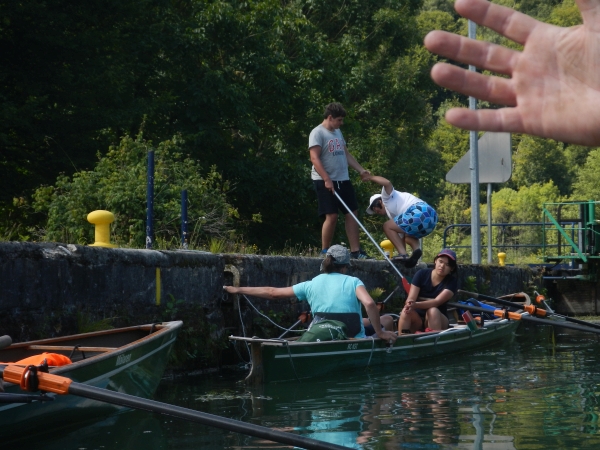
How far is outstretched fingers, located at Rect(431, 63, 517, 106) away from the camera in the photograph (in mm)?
2646

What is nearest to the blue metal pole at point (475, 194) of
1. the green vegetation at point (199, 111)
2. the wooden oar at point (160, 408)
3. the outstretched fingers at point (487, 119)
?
the green vegetation at point (199, 111)

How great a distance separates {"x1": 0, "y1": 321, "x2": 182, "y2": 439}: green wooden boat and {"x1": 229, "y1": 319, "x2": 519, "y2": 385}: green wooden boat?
100 centimetres

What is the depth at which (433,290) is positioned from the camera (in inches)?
426

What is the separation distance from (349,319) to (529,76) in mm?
6761

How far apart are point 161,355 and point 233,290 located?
1974 millimetres

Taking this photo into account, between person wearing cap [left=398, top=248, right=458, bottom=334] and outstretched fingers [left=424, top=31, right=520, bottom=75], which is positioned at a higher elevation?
outstretched fingers [left=424, top=31, right=520, bottom=75]

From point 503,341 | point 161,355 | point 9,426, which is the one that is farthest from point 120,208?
point 9,426

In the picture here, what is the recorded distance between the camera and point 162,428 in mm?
6512

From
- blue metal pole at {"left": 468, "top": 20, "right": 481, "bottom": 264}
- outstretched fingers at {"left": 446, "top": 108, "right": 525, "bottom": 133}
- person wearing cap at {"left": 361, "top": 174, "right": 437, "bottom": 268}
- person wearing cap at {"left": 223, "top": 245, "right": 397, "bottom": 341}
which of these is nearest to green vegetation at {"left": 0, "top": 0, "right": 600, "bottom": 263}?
person wearing cap at {"left": 361, "top": 174, "right": 437, "bottom": 268}

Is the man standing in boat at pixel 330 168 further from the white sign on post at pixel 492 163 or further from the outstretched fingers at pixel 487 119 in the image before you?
the outstretched fingers at pixel 487 119

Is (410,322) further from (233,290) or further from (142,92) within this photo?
(142,92)

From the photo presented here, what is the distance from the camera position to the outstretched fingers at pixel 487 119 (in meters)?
2.67

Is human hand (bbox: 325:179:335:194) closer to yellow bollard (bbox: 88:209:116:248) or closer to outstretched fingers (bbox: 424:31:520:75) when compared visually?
yellow bollard (bbox: 88:209:116:248)

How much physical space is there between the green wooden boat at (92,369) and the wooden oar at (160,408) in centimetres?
32
